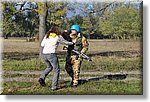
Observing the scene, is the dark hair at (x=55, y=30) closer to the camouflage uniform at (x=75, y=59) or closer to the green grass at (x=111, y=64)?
the camouflage uniform at (x=75, y=59)

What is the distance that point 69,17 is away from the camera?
354cm

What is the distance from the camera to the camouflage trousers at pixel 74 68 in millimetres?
3549

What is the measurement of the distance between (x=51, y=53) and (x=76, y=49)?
0.23 meters

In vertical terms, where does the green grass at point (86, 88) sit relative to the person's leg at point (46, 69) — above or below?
below

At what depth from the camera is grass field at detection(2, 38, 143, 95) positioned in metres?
3.52

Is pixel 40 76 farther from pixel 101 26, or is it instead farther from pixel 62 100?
pixel 101 26

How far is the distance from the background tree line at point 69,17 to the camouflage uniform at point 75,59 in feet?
0.25

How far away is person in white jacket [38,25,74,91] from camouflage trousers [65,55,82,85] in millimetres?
106

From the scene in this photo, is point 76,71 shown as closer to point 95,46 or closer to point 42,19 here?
point 95,46

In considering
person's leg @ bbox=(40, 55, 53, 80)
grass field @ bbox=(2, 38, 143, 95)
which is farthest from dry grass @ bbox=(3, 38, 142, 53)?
person's leg @ bbox=(40, 55, 53, 80)

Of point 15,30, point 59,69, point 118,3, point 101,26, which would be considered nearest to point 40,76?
point 59,69

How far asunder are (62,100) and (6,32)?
2.61 feet

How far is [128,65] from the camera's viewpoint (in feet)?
11.7

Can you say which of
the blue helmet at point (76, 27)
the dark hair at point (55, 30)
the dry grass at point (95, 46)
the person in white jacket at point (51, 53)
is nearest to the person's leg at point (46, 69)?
the person in white jacket at point (51, 53)
